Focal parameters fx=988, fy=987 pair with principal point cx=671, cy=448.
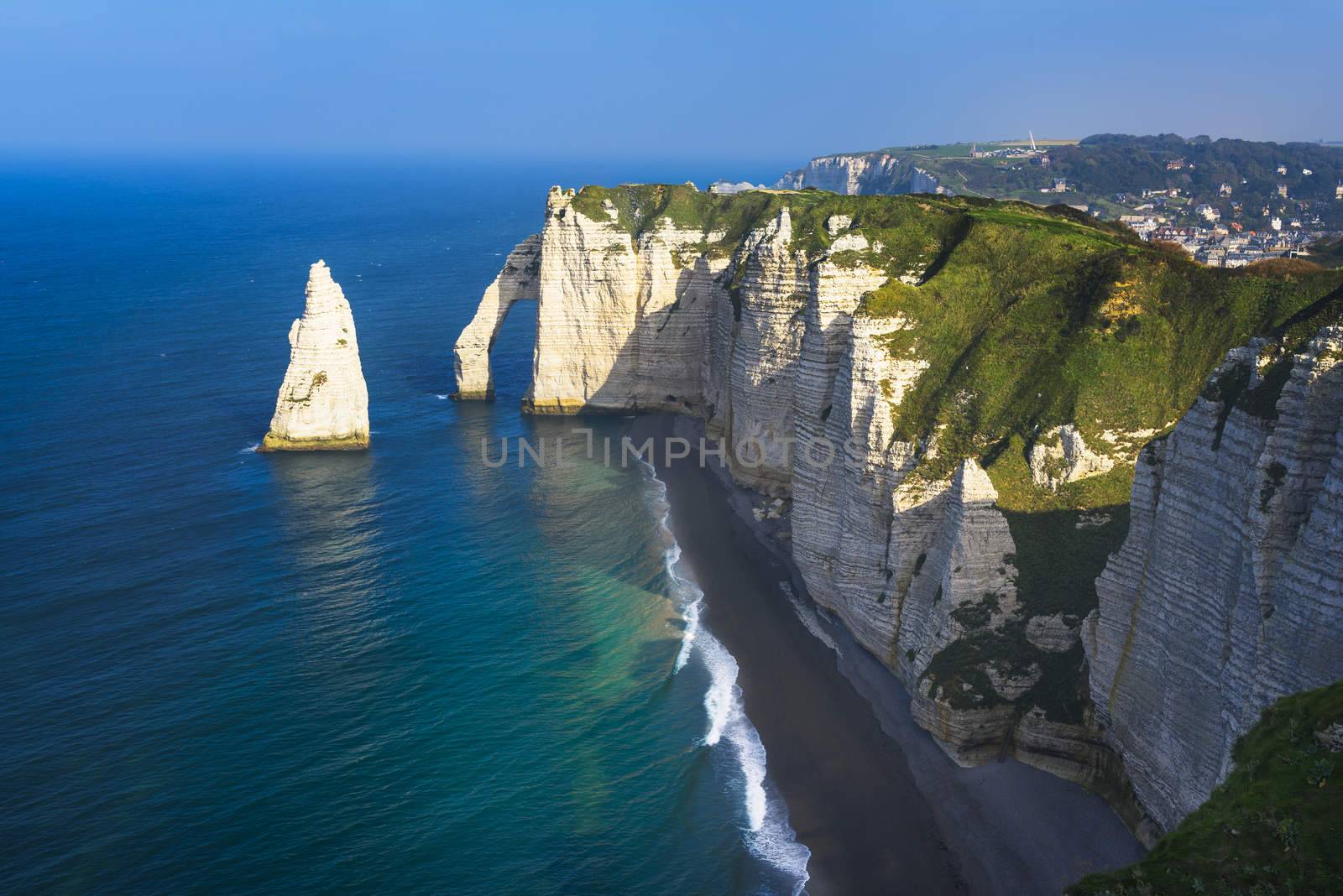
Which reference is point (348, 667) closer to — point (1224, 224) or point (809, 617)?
point (809, 617)

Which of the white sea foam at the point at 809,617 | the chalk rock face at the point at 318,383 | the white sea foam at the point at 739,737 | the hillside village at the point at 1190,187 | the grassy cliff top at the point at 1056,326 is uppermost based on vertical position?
the hillside village at the point at 1190,187

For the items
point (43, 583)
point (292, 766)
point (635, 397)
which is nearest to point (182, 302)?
point (635, 397)

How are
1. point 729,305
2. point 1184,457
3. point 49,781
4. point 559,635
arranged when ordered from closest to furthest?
1. point 1184,457
2. point 49,781
3. point 559,635
4. point 729,305

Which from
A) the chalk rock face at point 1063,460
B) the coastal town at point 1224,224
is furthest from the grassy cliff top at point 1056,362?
the coastal town at point 1224,224

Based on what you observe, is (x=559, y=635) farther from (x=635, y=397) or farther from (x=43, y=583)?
(x=635, y=397)

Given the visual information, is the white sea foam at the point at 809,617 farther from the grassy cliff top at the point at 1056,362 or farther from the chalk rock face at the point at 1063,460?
the chalk rock face at the point at 1063,460

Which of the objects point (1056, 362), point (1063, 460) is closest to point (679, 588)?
point (1063, 460)

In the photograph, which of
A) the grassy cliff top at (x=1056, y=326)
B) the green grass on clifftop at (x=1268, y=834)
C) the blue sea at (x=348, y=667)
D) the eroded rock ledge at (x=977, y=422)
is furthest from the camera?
the grassy cliff top at (x=1056, y=326)
